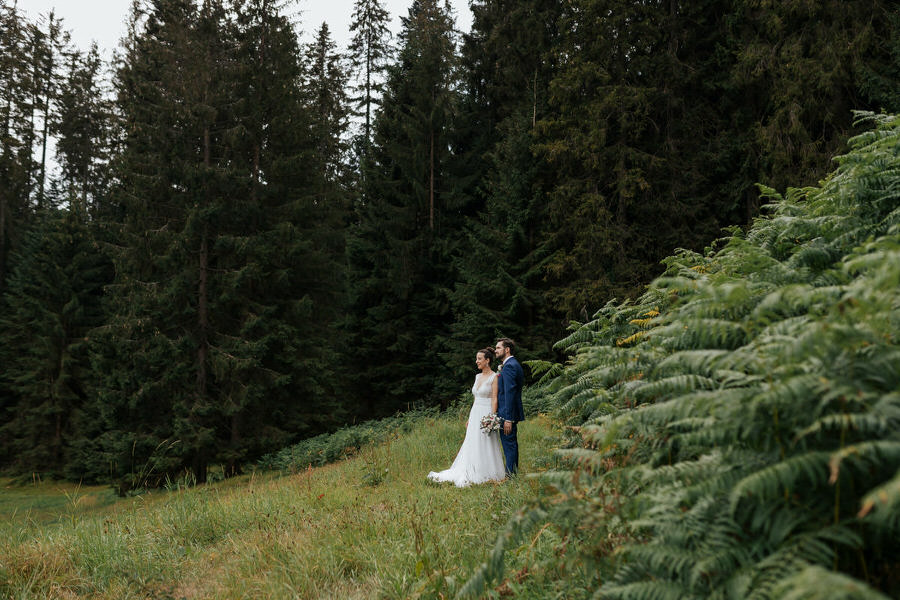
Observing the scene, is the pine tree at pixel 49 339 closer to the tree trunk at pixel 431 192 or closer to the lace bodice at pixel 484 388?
the tree trunk at pixel 431 192

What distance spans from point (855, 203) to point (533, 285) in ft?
53.3

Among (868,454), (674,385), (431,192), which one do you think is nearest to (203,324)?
(431,192)

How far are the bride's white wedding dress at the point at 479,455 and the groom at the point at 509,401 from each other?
24 cm

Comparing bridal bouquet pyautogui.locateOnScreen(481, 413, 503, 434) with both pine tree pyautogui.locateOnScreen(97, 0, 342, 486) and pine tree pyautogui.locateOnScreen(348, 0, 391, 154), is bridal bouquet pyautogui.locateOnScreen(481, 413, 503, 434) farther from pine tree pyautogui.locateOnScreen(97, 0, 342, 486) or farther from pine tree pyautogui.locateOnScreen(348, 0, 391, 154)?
pine tree pyautogui.locateOnScreen(348, 0, 391, 154)

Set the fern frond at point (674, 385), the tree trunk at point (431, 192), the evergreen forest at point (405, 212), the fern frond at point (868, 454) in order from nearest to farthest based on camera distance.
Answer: the fern frond at point (868, 454)
the fern frond at point (674, 385)
the evergreen forest at point (405, 212)
the tree trunk at point (431, 192)

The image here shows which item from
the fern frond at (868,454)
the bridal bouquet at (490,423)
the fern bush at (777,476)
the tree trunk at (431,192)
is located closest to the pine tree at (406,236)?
the tree trunk at (431,192)

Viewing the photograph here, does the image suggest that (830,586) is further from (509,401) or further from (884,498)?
(509,401)

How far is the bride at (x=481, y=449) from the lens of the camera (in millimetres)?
8439

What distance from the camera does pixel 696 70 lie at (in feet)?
61.1

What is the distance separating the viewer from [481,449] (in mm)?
8602

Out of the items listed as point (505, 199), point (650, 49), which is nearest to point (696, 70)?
point (650, 49)

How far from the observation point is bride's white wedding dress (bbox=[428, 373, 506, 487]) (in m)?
8.42

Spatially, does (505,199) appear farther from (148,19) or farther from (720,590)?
(720,590)

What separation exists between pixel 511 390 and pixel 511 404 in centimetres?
23
